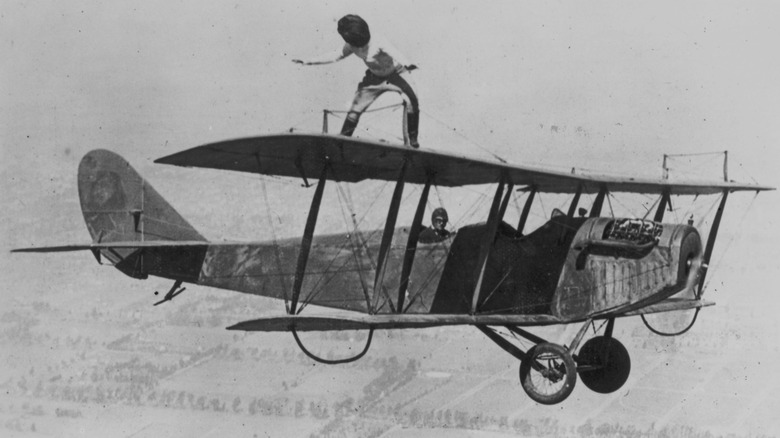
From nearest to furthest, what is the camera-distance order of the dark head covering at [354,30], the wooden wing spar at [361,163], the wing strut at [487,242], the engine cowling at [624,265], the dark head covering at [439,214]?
1. the wooden wing spar at [361,163]
2. the engine cowling at [624,265]
3. the wing strut at [487,242]
4. the dark head covering at [354,30]
5. the dark head covering at [439,214]

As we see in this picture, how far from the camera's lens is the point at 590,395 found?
275ft

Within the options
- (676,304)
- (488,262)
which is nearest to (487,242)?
(488,262)

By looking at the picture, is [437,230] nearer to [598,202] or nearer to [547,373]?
[598,202]

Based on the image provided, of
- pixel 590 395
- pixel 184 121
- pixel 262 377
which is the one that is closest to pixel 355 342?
pixel 262 377

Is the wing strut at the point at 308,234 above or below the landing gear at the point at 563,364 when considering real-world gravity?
above

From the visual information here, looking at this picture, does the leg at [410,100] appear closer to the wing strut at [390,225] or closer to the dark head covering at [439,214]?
the wing strut at [390,225]

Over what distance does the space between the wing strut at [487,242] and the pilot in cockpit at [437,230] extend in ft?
2.96

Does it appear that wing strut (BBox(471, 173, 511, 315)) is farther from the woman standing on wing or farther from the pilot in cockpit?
the woman standing on wing

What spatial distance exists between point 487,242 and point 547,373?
1.80m

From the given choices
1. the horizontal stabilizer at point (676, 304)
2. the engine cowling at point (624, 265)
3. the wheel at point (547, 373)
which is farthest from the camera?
the horizontal stabilizer at point (676, 304)

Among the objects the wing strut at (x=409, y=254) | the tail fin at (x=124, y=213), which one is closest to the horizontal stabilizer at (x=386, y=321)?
the wing strut at (x=409, y=254)

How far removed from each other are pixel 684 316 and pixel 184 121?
2549 inches

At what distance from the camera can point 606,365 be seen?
43.1 feet

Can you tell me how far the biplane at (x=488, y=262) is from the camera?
35.6 feet
